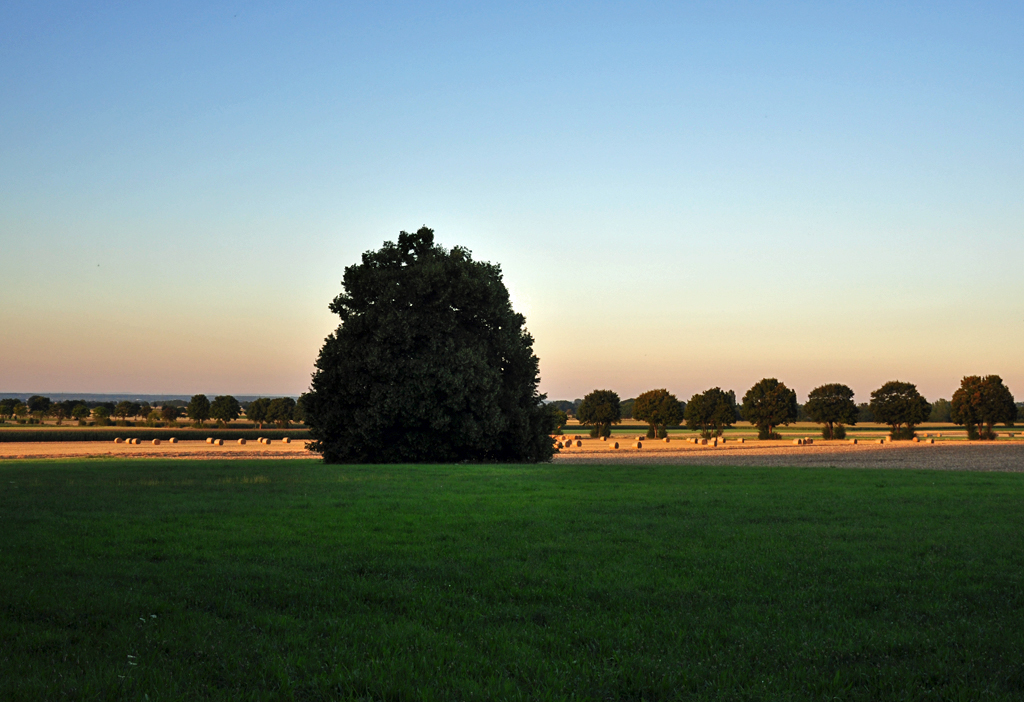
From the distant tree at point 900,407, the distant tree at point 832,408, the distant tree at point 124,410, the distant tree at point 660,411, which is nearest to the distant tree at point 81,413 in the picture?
the distant tree at point 124,410

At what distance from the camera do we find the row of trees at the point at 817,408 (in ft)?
318

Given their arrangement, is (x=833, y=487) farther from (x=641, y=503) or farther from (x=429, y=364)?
(x=429, y=364)

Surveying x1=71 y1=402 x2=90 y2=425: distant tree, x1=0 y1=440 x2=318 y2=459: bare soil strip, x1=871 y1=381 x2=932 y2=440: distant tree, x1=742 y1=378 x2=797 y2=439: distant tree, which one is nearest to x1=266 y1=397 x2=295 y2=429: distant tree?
x1=71 y1=402 x2=90 y2=425: distant tree

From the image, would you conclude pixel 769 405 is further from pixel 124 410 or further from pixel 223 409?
pixel 124 410

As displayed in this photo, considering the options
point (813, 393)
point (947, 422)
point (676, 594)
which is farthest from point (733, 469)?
point (947, 422)

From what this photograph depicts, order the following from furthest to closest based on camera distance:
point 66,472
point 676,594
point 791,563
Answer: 1. point 66,472
2. point 791,563
3. point 676,594

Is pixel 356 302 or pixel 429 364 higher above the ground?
A: pixel 356 302

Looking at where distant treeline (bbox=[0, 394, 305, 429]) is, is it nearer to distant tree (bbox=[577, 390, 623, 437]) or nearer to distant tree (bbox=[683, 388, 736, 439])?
distant tree (bbox=[577, 390, 623, 437])

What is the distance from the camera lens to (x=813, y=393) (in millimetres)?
112000

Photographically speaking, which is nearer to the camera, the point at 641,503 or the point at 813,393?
the point at 641,503

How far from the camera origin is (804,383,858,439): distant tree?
108m

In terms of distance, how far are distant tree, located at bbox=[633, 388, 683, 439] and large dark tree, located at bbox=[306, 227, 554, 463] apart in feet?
247

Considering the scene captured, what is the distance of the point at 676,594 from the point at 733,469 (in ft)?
69.9

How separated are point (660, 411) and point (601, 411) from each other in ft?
31.8
